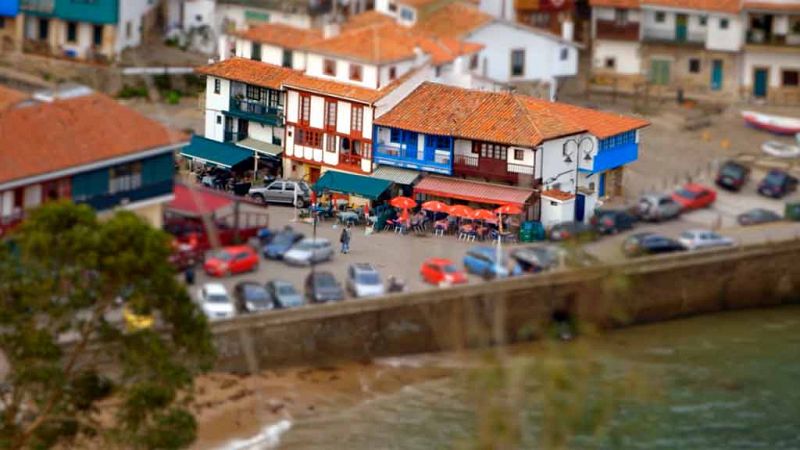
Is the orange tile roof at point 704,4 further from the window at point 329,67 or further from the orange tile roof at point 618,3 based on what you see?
the window at point 329,67

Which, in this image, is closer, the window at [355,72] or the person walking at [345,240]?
the person walking at [345,240]

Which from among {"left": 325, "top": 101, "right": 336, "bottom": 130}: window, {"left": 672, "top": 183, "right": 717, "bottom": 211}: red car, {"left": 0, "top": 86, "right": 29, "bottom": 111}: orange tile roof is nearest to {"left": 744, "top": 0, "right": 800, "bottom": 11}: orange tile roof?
{"left": 672, "top": 183, "right": 717, "bottom": 211}: red car

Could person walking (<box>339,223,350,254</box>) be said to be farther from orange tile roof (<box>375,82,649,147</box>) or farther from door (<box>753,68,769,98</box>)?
door (<box>753,68,769,98</box>)

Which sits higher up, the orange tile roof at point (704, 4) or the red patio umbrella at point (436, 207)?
the orange tile roof at point (704, 4)

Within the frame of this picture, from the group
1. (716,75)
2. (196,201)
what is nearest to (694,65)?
(716,75)

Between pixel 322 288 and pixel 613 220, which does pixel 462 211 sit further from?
pixel 322 288

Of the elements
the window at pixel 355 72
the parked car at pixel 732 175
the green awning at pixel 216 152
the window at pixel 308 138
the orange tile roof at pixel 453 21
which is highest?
the orange tile roof at pixel 453 21

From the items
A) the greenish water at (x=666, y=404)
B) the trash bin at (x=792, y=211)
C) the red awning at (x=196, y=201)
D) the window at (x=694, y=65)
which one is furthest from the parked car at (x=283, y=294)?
the window at (x=694, y=65)
